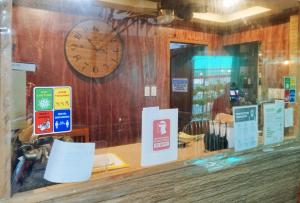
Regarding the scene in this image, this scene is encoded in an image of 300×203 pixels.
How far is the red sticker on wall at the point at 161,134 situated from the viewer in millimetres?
1205

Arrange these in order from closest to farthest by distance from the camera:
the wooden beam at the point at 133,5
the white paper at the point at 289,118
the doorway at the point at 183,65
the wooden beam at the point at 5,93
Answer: the wooden beam at the point at 5,93, the white paper at the point at 289,118, the wooden beam at the point at 133,5, the doorway at the point at 183,65

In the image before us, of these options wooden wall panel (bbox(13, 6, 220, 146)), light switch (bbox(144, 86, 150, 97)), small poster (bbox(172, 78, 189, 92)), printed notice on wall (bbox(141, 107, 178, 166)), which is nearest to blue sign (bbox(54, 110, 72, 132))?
printed notice on wall (bbox(141, 107, 178, 166))

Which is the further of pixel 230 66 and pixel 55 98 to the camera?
pixel 230 66

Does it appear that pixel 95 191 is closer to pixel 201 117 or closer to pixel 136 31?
pixel 201 117

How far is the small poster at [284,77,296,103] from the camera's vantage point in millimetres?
1821

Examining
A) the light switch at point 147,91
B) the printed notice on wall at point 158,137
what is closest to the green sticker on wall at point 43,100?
the printed notice on wall at point 158,137

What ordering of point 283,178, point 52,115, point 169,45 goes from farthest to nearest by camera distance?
1. point 169,45
2. point 283,178
3. point 52,115

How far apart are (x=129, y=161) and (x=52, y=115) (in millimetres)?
464

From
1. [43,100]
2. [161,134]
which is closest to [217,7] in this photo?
[161,134]

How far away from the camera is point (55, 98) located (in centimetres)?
98

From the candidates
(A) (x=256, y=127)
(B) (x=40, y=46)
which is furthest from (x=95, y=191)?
(B) (x=40, y=46)

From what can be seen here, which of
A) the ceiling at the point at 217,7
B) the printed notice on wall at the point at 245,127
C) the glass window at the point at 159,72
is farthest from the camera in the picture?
the ceiling at the point at 217,7

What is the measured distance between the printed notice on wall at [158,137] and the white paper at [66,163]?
0.30m

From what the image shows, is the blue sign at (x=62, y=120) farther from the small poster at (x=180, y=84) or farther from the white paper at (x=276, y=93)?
the small poster at (x=180, y=84)
